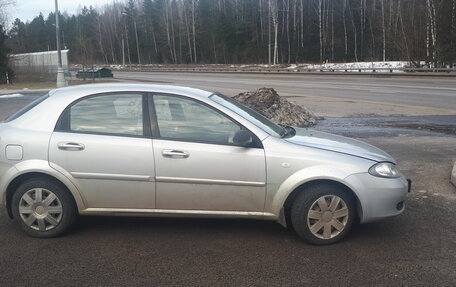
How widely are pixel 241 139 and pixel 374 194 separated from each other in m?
1.33

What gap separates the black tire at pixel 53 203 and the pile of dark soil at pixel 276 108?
7983mm

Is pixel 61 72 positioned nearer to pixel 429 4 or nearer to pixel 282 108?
A: pixel 282 108

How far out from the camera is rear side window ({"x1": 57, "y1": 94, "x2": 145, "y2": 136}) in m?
4.43

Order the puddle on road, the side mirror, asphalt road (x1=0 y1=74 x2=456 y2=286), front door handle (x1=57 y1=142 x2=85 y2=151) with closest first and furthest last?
1. asphalt road (x1=0 y1=74 x2=456 y2=286)
2. the side mirror
3. front door handle (x1=57 y1=142 x2=85 y2=151)
4. the puddle on road

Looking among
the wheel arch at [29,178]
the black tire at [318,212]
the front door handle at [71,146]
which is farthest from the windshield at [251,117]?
the wheel arch at [29,178]

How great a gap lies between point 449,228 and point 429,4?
1676 inches

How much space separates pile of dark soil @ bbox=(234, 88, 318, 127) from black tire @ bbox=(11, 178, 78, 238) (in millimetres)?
7983

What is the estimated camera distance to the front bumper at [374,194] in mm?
4211

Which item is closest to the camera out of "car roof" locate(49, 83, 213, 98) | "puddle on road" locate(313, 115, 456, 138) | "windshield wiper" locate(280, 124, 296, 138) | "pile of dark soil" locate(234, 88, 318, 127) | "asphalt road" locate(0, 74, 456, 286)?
"asphalt road" locate(0, 74, 456, 286)

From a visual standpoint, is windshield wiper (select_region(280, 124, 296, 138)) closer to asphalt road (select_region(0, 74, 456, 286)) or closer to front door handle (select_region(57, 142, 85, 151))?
asphalt road (select_region(0, 74, 456, 286))

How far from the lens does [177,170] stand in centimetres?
426

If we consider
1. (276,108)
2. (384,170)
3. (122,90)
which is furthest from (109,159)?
(276,108)

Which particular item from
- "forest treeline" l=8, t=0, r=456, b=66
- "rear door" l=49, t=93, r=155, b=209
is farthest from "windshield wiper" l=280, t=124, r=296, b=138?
"forest treeline" l=8, t=0, r=456, b=66

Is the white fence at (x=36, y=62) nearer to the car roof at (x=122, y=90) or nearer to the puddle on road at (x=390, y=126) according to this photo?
the puddle on road at (x=390, y=126)
